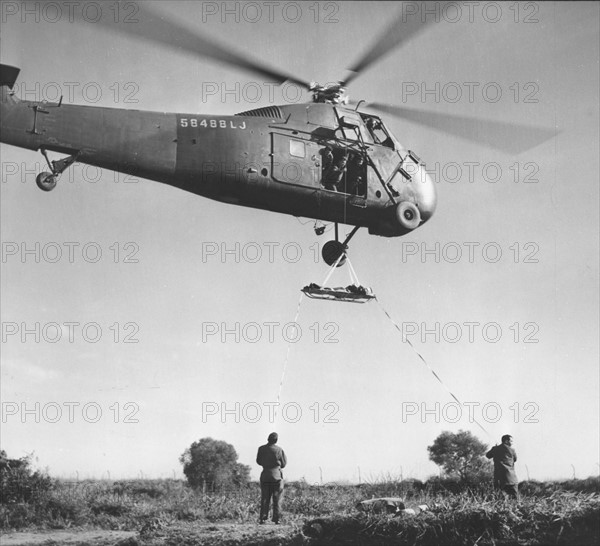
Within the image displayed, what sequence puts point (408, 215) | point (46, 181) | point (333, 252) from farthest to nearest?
1. point (333, 252)
2. point (408, 215)
3. point (46, 181)

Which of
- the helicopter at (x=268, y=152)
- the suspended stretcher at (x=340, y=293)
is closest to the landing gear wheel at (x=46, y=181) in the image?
the helicopter at (x=268, y=152)

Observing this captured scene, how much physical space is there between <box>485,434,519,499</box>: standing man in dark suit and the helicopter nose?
6.02 m

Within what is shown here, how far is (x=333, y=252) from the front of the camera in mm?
16141

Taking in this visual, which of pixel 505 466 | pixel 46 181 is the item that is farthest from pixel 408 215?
pixel 46 181

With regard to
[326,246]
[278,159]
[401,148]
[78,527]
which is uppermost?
[401,148]

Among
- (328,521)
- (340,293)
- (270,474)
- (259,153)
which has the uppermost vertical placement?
(259,153)

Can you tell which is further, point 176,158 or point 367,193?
point 367,193

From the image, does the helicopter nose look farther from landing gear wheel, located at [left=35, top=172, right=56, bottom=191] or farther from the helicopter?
landing gear wheel, located at [left=35, top=172, right=56, bottom=191]

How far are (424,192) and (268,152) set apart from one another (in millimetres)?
4345

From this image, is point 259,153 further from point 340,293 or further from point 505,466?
point 505,466

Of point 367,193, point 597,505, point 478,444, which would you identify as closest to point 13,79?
point 367,193

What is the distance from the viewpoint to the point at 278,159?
13.7 metres

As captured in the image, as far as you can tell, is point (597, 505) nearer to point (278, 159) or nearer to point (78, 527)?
point (278, 159)

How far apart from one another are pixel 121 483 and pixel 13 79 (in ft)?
47.5
